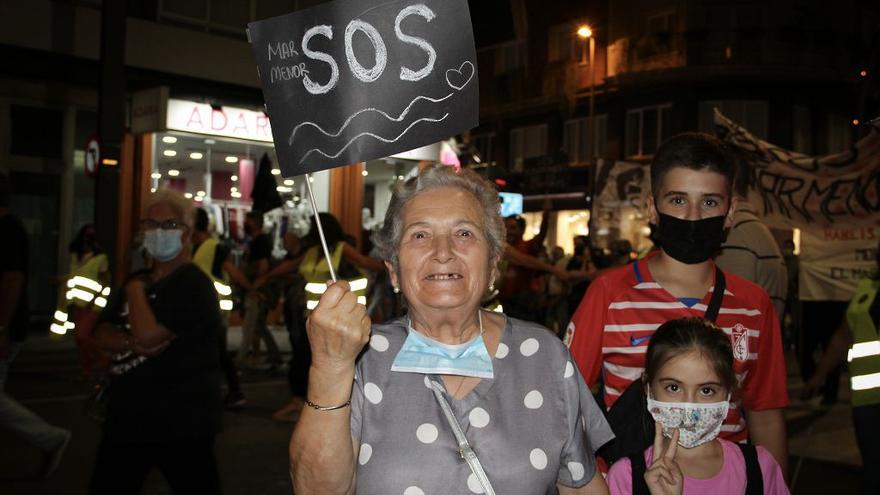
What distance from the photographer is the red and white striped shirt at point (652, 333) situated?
9.93ft

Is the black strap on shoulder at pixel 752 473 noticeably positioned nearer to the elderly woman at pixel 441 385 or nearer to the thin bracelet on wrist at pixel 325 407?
the elderly woman at pixel 441 385

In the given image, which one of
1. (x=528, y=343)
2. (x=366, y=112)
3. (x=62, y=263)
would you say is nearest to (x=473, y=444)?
(x=528, y=343)

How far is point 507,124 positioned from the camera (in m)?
40.4

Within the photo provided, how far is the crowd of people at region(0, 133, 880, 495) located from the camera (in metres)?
2.16

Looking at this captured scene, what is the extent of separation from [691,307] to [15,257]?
4888 mm

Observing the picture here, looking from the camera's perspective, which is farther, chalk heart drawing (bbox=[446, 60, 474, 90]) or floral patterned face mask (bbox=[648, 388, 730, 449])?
floral patterned face mask (bbox=[648, 388, 730, 449])

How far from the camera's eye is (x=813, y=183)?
29.8 ft

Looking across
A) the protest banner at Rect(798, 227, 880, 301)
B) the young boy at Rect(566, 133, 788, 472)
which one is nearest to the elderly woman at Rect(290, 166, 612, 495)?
the young boy at Rect(566, 133, 788, 472)

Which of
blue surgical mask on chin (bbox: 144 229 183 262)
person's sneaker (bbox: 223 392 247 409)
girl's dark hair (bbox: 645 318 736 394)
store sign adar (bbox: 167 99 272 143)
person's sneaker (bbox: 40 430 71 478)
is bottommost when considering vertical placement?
person's sneaker (bbox: 223 392 247 409)

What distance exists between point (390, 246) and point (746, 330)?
54.0 inches

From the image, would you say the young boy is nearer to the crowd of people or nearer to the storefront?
the crowd of people

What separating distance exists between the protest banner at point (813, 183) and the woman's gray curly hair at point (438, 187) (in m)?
6.86

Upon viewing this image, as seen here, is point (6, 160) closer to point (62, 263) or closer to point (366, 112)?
point (62, 263)

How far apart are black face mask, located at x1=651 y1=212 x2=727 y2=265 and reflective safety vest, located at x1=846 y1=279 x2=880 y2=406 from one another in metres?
2.12
